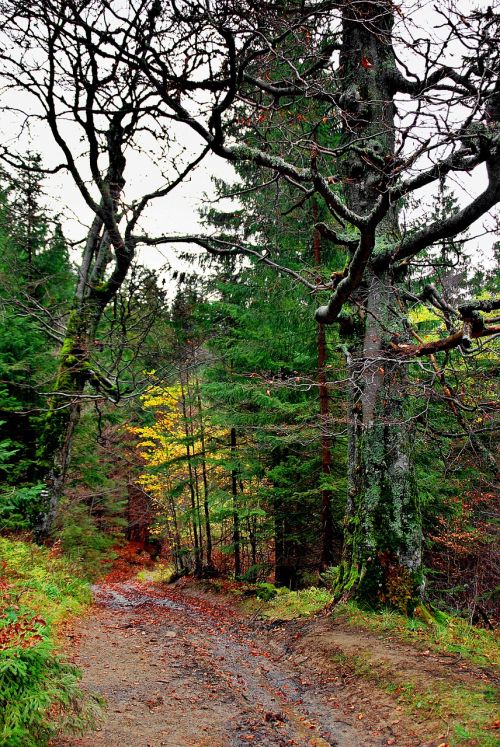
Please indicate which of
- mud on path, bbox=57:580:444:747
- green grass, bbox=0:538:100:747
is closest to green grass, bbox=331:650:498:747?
mud on path, bbox=57:580:444:747

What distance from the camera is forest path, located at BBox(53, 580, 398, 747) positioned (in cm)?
381

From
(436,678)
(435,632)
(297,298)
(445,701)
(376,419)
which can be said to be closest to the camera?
(445,701)

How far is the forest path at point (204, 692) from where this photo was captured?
3.81m

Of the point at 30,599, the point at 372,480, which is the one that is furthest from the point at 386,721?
the point at 30,599

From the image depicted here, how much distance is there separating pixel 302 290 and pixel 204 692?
304 inches

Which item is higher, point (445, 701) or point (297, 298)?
point (297, 298)

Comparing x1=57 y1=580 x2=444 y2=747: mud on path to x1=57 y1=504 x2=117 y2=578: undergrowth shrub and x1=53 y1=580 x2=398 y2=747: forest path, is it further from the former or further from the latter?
x1=57 y1=504 x2=117 y2=578: undergrowth shrub

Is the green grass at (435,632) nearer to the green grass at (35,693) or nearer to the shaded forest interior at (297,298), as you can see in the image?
the shaded forest interior at (297,298)

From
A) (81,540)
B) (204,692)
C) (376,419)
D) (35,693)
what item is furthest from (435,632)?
(81,540)

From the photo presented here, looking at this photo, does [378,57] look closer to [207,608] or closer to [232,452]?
[232,452]

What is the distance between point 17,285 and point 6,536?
5.53m

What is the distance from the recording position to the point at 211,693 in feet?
16.0

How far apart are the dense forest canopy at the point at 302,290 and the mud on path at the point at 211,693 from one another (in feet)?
5.66

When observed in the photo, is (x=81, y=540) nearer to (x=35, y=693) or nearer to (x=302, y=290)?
(x=302, y=290)
